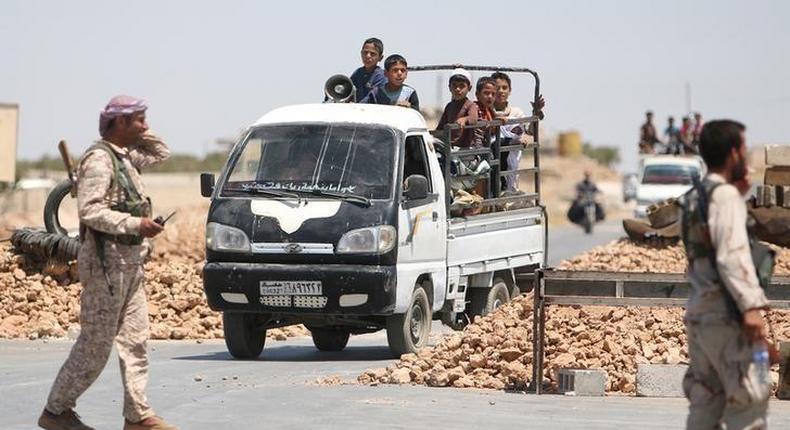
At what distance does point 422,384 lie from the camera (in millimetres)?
14164

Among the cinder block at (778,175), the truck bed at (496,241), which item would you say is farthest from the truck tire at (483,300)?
the cinder block at (778,175)

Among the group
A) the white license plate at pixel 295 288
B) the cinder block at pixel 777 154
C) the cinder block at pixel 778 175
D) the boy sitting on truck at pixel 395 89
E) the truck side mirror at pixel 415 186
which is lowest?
the white license plate at pixel 295 288

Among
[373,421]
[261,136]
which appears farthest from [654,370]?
[261,136]

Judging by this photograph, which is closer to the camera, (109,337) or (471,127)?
(109,337)

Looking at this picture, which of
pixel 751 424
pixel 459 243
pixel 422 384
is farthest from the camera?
pixel 459 243

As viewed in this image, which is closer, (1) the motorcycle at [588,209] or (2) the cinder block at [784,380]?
(2) the cinder block at [784,380]

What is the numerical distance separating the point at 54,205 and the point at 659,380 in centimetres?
989

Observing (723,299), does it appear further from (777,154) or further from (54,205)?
(54,205)

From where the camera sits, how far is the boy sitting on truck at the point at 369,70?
62.5 ft

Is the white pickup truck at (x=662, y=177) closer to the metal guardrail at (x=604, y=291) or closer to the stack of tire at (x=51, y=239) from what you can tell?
the stack of tire at (x=51, y=239)

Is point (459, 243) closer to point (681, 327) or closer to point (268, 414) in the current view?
point (681, 327)

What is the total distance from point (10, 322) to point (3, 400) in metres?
7.24

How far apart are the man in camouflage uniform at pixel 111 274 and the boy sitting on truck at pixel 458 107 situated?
8606mm

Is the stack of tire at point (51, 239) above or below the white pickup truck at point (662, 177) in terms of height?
below
